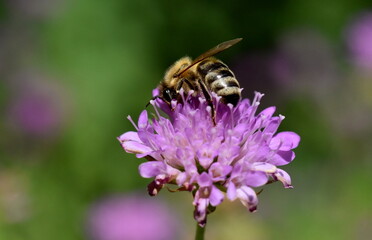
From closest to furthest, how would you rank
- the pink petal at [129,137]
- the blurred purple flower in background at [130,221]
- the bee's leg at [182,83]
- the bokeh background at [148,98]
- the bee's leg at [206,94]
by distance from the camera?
the pink petal at [129,137] → the bee's leg at [206,94] → the bee's leg at [182,83] → the blurred purple flower in background at [130,221] → the bokeh background at [148,98]

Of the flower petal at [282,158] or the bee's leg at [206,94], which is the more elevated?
the bee's leg at [206,94]

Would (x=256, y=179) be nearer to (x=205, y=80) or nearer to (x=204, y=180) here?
(x=204, y=180)

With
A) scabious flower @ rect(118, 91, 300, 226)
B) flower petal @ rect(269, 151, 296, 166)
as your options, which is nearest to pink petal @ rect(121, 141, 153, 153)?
scabious flower @ rect(118, 91, 300, 226)

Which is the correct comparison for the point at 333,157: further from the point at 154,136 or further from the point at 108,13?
the point at 154,136

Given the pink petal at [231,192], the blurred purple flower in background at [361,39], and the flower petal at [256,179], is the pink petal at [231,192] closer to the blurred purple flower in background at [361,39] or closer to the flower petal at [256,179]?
the flower petal at [256,179]

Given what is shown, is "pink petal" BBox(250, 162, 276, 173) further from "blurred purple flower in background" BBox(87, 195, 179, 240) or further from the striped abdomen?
"blurred purple flower in background" BBox(87, 195, 179, 240)

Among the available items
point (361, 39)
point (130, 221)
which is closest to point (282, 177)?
point (130, 221)

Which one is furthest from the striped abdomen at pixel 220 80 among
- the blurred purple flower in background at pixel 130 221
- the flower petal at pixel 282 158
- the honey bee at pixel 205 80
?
the blurred purple flower in background at pixel 130 221
